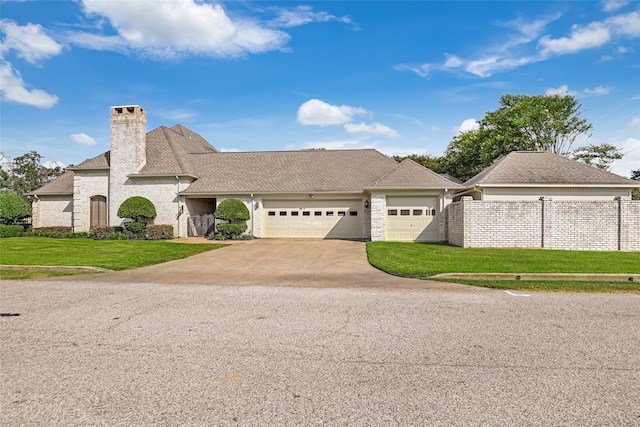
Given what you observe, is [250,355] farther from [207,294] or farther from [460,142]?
[460,142]

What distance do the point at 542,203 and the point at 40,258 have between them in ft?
64.3

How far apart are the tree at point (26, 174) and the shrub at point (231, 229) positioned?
1469 inches

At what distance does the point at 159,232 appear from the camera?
21.3 m

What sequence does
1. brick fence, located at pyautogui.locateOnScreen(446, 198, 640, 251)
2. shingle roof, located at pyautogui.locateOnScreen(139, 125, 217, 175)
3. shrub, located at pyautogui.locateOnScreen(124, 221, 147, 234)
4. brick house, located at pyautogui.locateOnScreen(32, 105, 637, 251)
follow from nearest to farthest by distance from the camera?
brick fence, located at pyautogui.locateOnScreen(446, 198, 640, 251), shrub, located at pyautogui.locateOnScreen(124, 221, 147, 234), brick house, located at pyautogui.locateOnScreen(32, 105, 637, 251), shingle roof, located at pyautogui.locateOnScreen(139, 125, 217, 175)

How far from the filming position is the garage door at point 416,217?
2003 cm

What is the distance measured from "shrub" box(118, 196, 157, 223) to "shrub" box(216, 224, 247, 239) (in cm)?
426

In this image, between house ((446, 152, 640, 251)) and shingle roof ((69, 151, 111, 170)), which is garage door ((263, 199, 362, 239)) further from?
shingle roof ((69, 151, 111, 170))

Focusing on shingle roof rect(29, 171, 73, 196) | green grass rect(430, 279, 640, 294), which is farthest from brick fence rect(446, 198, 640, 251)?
shingle roof rect(29, 171, 73, 196)

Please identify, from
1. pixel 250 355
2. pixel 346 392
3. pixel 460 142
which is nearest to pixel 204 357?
pixel 250 355

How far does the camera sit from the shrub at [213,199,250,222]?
2155cm

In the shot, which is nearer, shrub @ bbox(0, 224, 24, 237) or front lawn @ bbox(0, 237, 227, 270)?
front lawn @ bbox(0, 237, 227, 270)

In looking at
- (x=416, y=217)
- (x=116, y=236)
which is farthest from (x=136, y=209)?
(x=416, y=217)

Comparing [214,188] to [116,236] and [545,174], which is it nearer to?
[116,236]

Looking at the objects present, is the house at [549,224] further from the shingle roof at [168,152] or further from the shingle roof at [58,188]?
the shingle roof at [58,188]
